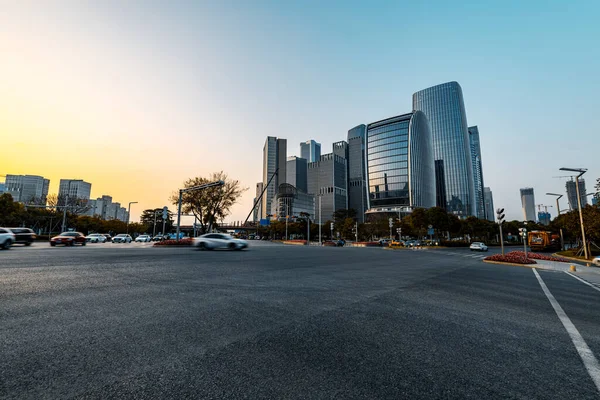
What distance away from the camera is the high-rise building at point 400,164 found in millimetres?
131625

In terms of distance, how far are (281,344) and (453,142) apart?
199 meters

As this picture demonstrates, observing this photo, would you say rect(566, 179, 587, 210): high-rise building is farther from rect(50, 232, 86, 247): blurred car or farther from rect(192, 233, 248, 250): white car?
rect(50, 232, 86, 247): blurred car

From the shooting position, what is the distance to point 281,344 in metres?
3.71

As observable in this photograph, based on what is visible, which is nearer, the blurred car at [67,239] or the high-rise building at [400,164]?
the blurred car at [67,239]

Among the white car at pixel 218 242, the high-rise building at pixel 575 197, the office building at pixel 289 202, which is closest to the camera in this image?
the white car at pixel 218 242

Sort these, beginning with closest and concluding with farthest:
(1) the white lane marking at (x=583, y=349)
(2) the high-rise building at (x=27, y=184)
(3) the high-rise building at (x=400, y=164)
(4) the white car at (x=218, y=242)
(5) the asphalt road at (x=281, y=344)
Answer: (5) the asphalt road at (x=281, y=344)
(1) the white lane marking at (x=583, y=349)
(4) the white car at (x=218, y=242)
(2) the high-rise building at (x=27, y=184)
(3) the high-rise building at (x=400, y=164)

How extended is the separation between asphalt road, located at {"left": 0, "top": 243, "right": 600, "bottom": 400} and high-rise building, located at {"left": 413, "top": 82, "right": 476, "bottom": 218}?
18950cm

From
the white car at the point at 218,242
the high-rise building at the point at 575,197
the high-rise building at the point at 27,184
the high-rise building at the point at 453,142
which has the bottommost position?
the white car at the point at 218,242

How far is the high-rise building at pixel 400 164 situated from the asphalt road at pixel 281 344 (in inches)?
4992

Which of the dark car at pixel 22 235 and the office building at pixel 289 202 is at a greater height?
the office building at pixel 289 202

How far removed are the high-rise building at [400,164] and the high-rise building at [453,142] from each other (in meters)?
40.9

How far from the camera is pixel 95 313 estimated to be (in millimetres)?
4879

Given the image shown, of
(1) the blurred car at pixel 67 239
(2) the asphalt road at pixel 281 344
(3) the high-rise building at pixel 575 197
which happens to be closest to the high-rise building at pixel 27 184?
(1) the blurred car at pixel 67 239

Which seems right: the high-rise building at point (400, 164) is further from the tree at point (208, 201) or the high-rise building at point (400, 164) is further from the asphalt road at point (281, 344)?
the asphalt road at point (281, 344)
